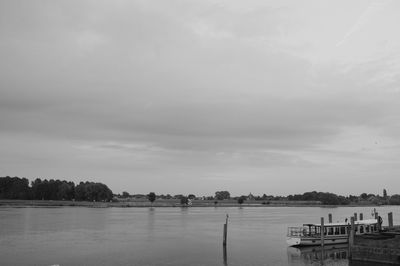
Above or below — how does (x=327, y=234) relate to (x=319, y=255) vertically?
above

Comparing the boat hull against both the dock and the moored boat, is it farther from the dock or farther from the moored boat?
the dock

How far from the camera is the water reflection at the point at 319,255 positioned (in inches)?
2164

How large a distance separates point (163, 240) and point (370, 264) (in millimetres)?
40126

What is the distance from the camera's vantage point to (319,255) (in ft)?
198

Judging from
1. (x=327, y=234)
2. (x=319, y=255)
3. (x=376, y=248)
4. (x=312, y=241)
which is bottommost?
(x=319, y=255)

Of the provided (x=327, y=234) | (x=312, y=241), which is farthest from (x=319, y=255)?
(x=327, y=234)

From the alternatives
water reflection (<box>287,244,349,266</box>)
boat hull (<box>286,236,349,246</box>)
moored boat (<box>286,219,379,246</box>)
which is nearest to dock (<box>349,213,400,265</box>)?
water reflection (<box>287,244,349,266</box>)

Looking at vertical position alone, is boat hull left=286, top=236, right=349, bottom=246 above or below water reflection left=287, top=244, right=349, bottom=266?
above

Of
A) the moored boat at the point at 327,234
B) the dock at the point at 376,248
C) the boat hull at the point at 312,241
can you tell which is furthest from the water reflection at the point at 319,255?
the dock at the point at 376,248

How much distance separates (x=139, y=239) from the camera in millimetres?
79875

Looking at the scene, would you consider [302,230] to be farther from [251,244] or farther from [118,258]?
[118,258]

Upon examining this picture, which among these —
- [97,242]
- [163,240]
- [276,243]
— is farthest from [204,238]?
[97,242]

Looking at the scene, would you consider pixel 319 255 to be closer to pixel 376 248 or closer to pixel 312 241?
pixel 312 241

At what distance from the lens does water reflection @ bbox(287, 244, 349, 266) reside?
55.0 metres
